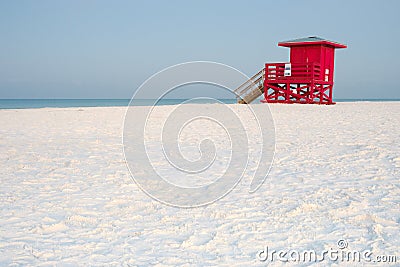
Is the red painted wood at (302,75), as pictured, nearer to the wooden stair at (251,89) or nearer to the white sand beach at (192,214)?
the wooden stair at (251,89)

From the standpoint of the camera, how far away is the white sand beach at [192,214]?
3.08 meters

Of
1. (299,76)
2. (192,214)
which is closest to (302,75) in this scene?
(299,76)

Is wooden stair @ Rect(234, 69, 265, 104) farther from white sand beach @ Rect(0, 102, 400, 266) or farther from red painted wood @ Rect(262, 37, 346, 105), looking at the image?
white sand beach @ Rect(0, 102, 400, 266)

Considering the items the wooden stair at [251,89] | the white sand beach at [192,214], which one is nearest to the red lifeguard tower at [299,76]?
the wooden stair at [251,89]

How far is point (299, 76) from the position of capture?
71.6 ft

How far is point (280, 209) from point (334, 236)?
0.76 m

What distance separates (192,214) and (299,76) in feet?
62.7

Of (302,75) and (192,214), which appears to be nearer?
(192,214)

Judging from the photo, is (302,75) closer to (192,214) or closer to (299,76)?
(299,76)

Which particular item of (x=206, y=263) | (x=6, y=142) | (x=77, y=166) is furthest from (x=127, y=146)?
(x=206, y=263)

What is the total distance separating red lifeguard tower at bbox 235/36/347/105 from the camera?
21.8 meters

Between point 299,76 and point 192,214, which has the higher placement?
point 299,76

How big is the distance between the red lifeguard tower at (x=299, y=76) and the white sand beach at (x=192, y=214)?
51.6 feet

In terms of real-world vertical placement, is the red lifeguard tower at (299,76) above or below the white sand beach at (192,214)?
above
